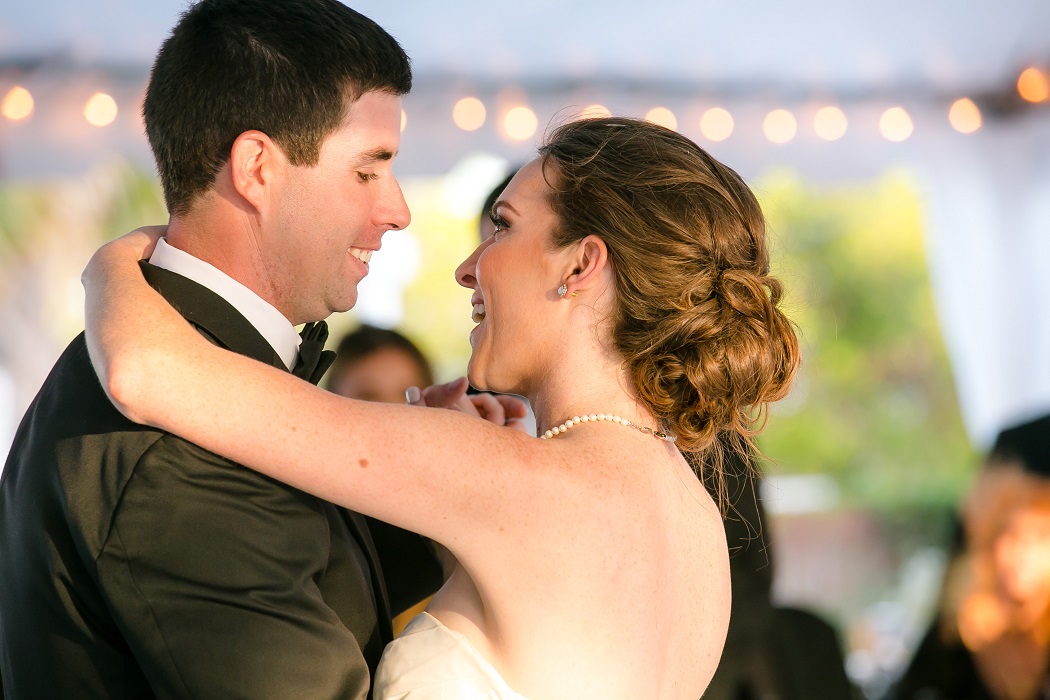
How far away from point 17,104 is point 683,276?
12.1ft

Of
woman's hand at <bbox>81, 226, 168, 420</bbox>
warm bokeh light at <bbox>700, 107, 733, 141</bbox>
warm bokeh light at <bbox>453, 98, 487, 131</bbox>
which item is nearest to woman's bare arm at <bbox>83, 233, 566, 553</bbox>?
woman's hand at <bbox>81, 226, 168, 420</bbox>

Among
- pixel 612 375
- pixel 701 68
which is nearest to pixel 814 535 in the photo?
pixel 701 68

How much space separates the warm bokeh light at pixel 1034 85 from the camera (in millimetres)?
5699

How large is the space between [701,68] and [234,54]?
151 inches

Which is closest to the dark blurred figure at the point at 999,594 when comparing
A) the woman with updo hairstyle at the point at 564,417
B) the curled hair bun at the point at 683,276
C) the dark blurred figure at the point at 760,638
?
the dark blurred figure at the point at 760,638

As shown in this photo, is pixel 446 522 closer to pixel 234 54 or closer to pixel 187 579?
pixel 187 579

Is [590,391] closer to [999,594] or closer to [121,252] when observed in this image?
[121,252]

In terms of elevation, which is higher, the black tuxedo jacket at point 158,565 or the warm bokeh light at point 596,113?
the warm bokeh light at point 596,113

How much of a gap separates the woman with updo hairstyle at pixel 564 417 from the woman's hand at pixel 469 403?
0.23 m

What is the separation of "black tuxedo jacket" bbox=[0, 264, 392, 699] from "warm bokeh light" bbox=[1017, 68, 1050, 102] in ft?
17.3

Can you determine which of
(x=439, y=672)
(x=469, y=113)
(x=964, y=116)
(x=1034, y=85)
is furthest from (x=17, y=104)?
(x=1034, y=85)

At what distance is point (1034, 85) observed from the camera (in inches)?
225

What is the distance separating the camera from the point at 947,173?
19.5 ft

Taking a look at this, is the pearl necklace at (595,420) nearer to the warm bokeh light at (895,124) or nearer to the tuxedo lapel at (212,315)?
the tuxedo lapel at (212,315)
